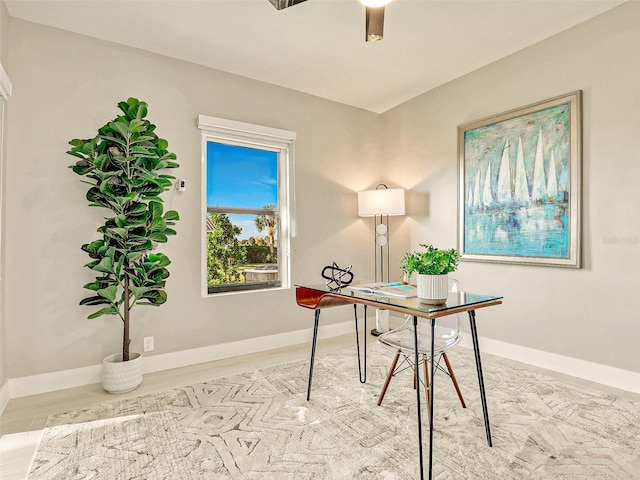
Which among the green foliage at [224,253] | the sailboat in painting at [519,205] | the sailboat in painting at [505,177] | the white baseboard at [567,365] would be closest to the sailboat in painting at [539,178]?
the sailboat in painting at [519,205]

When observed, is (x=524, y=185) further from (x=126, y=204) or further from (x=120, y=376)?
(x=120, y=376)

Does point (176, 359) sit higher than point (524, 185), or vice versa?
point (524, 185)

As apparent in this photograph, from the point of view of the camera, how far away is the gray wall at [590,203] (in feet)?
8.73

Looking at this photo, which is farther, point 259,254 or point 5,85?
point 259,254

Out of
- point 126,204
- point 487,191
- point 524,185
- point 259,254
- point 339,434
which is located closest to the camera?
point 339,434

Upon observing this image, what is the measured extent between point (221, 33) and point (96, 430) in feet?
9.51

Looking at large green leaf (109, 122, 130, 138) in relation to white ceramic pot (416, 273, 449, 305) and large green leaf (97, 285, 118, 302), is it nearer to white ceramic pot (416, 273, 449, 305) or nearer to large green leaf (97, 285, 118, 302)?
large green leaf (97, 285, 118, 302)

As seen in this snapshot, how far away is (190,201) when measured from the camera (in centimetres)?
336

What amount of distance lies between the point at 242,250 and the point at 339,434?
2154 mm

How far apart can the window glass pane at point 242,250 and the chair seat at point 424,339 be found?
6.01 ft

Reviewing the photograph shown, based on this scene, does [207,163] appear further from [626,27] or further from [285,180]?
[626,27]

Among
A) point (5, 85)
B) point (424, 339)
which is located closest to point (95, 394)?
point (5, 85)

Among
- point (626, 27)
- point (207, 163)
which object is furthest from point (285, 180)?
point (626, 27)

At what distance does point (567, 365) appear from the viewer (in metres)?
2.98
